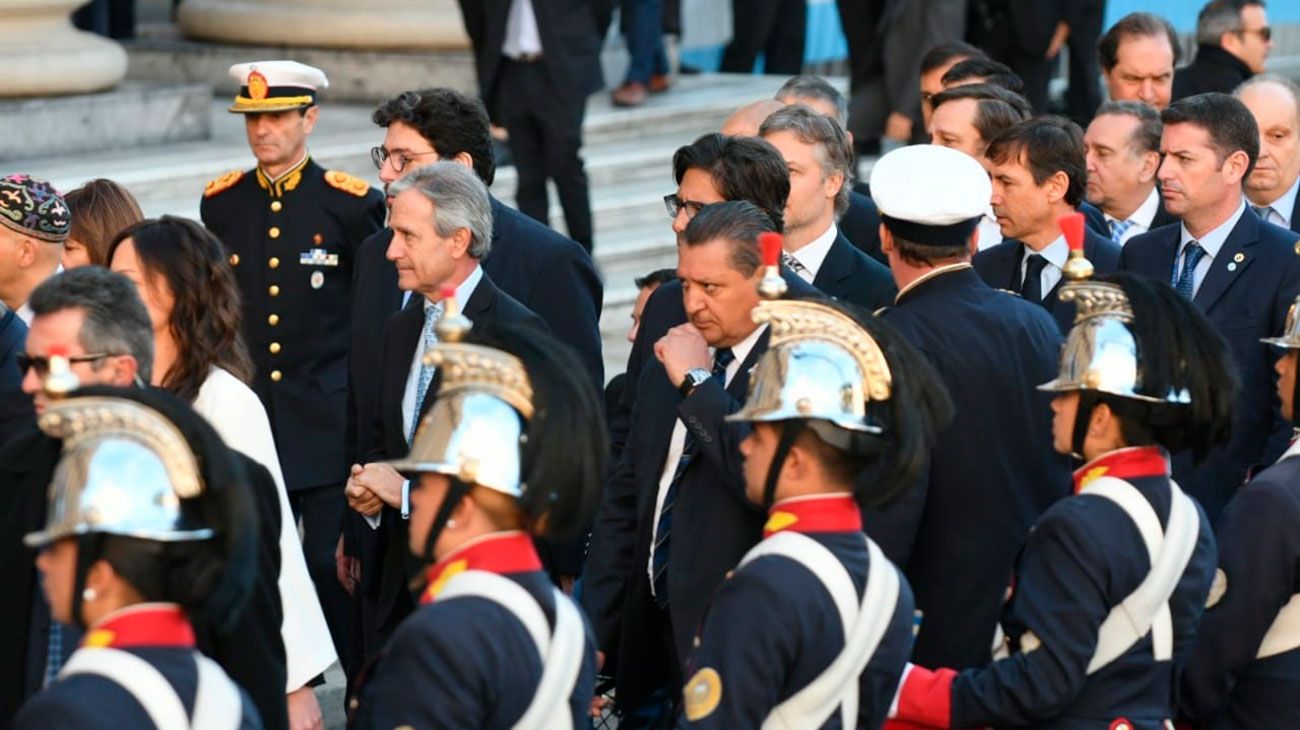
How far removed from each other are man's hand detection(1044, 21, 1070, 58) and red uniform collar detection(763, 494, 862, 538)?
8065 mm

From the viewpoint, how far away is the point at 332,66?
490 inches

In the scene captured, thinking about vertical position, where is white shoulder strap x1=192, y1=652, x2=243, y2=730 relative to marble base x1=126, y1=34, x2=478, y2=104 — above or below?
above

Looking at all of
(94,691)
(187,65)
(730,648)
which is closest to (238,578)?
(94,691)

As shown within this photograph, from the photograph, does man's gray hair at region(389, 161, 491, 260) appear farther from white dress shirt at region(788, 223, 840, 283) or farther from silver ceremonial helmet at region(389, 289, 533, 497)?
silver ceremonial helmet at region(389, 289, 533, 497)

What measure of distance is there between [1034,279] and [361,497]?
2.08 m

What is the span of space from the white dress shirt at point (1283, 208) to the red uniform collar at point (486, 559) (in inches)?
189

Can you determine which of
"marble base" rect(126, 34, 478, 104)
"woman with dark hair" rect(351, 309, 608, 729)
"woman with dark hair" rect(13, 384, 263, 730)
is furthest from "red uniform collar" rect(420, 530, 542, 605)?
"marble base" rect(126, 34, 478, 104)

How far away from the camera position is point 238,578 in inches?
140

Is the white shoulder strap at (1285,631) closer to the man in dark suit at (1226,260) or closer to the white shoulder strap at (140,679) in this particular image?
the man in dark suit at (1226,260)

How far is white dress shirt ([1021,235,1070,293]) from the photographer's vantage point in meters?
6.41

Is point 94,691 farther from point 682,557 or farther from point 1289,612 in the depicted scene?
point 1289,612

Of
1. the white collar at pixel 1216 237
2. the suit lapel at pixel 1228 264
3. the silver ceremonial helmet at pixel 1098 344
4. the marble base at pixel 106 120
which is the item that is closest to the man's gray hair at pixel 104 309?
the silver ceremonial helmet at pixel 1098 344

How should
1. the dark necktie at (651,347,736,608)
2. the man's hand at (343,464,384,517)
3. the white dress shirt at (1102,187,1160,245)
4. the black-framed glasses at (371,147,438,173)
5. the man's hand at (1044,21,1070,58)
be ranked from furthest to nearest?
1. the man's hand at (1044,21,1070,58)
2. the white dress shirt at (1102,187,1160,245)
3. the black-framed glasses at (371,147,438,173)
4. the man's hand at (343,464,384,517)
5. the dark necktie at (651,347,736,608)

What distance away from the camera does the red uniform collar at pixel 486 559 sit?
3.71 metres
